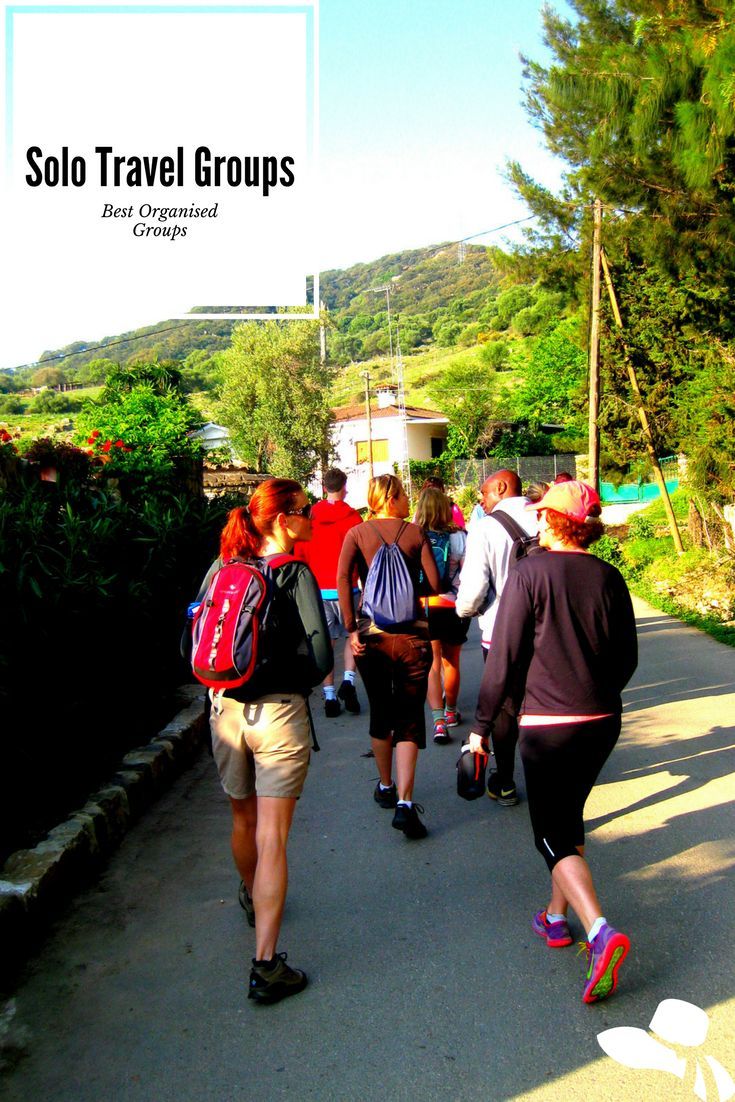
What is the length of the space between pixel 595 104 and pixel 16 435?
24.3ft

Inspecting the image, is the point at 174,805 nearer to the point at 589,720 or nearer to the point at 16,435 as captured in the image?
the point at 589,720

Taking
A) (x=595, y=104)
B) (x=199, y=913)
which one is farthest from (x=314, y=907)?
(x=595, y=104)

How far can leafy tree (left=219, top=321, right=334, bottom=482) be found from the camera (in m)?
46.9

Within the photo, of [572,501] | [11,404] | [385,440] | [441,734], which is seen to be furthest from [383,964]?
[11,404]

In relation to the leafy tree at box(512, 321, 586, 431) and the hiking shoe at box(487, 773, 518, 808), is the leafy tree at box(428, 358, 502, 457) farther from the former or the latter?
the hiking shoe at box(487, 773, 518, 808)

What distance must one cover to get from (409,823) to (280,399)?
4304cm

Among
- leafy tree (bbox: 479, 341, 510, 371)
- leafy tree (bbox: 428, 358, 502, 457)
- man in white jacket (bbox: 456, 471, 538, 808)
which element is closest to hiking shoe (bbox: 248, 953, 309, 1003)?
man in white jacket (bbox: 456, 471, 538, 808)

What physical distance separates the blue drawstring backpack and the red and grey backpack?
63.1 inches

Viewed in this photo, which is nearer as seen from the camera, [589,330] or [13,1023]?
A: [13,1023]

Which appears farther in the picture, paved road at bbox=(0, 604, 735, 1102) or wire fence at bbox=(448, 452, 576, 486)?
wire fence at bbox=(448, 452, 576, 486)

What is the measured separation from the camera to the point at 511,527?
555 centimetres

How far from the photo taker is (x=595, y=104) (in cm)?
938

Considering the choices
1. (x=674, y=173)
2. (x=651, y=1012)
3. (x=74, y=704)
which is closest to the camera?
(x=651, y=1012)

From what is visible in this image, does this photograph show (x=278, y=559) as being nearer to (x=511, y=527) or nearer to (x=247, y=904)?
(x=247, y=904)
